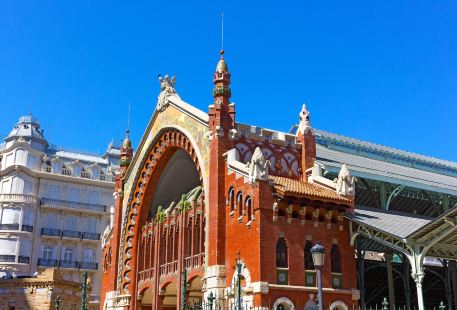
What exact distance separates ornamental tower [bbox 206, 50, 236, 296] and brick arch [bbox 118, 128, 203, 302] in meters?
6.66

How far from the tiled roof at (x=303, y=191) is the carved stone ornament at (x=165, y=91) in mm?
12601

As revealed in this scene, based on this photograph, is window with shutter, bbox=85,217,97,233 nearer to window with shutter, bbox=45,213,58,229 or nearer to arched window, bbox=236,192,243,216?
window with shutter, bbox=45,213,58,229

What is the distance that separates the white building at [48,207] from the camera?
59250 millimetres

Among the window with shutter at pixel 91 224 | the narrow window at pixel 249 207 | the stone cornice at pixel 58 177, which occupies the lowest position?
the narrow window at pixel 249 207

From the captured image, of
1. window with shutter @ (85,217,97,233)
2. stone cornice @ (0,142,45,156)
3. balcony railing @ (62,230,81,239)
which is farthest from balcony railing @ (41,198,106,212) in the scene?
stone cornice @ (0,142,45,156)

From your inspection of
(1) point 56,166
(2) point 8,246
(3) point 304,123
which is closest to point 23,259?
(2) point 8,246

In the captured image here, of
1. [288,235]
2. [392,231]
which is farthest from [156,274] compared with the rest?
[392,231]

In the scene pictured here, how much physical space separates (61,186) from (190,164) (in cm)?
2892

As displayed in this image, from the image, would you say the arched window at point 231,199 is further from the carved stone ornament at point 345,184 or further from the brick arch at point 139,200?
the brick arch at point 139,200

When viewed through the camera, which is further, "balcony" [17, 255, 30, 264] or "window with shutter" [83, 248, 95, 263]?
"window with shutter" [83, 248, 95, 263]

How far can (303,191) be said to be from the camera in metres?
27.0

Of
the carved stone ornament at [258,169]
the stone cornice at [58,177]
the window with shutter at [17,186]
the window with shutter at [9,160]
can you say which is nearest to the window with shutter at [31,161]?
the stone cornice at [58,177]

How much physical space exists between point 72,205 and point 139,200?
24.6 metres

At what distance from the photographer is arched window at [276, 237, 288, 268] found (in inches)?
1043
